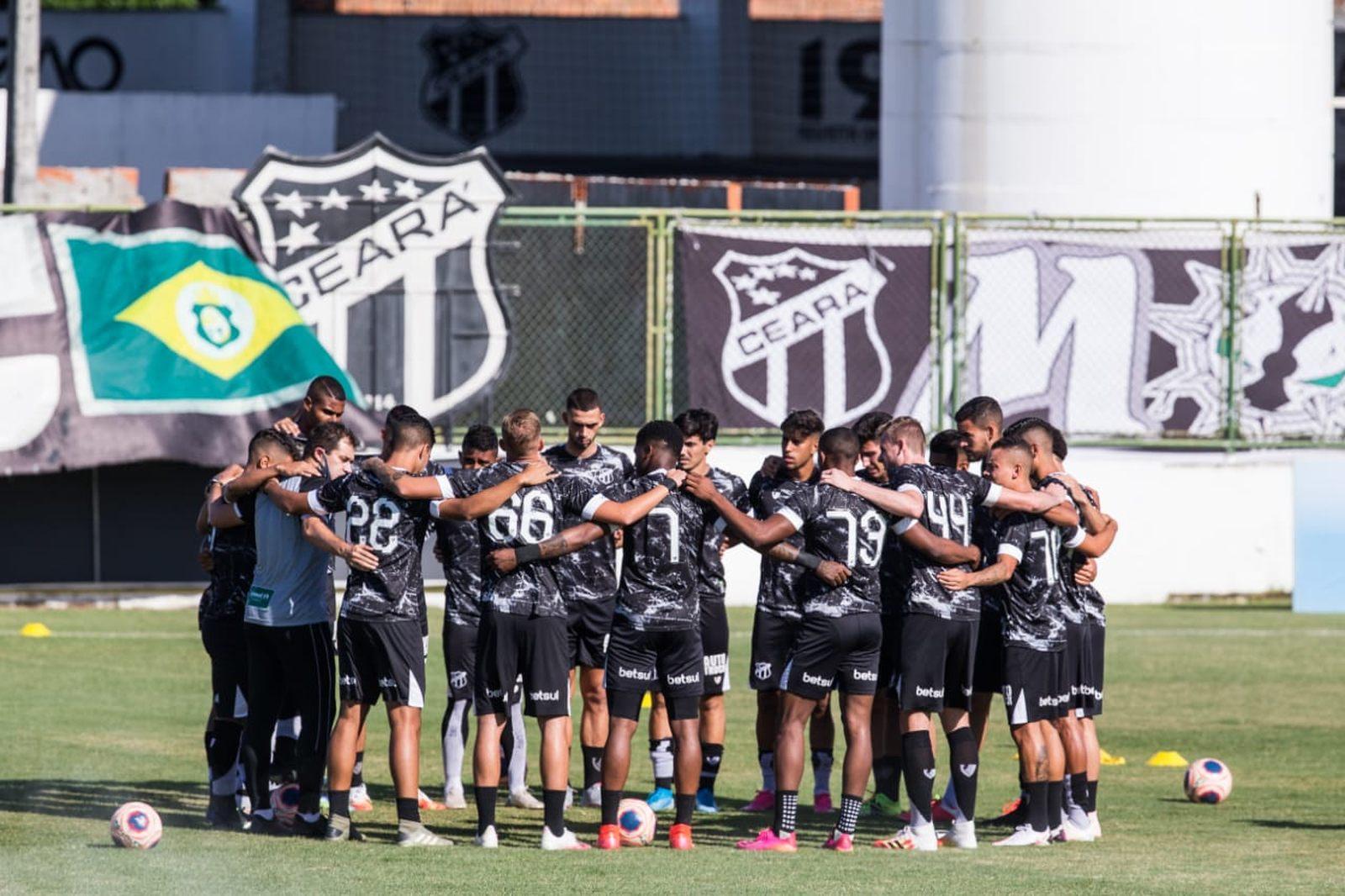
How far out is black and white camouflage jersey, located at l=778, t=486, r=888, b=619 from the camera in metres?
11.4

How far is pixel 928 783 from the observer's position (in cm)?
1144

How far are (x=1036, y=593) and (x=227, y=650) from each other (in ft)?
14.3

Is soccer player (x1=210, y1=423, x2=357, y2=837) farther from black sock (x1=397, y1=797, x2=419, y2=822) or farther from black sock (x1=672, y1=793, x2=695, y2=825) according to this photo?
black sock (x1=672, y1=793, x2=695, y2=825)

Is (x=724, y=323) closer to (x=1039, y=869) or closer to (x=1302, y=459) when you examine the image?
(x=1302, y=459)

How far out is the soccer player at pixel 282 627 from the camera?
11523 mm

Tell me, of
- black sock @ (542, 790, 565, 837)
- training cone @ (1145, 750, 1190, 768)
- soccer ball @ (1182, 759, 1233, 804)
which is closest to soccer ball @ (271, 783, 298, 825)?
black sock @ (542, 790, 565, 837)

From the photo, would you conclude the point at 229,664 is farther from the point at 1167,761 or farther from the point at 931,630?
the point at 1167,761

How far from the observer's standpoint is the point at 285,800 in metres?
12.0

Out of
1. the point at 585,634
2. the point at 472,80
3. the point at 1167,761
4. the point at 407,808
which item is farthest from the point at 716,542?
the point at 472,80

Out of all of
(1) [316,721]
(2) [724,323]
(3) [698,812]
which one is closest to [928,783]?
(3) [698,812]

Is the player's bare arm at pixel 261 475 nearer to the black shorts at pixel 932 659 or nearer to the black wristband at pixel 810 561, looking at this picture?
the black wristband at pixel 810 561

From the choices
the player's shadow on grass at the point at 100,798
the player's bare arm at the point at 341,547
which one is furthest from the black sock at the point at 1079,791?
the player's shadow on grass at the point at 100,798

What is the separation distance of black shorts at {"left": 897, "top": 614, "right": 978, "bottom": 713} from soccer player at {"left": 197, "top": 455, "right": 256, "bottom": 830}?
137 inches

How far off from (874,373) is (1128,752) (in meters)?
8.61
